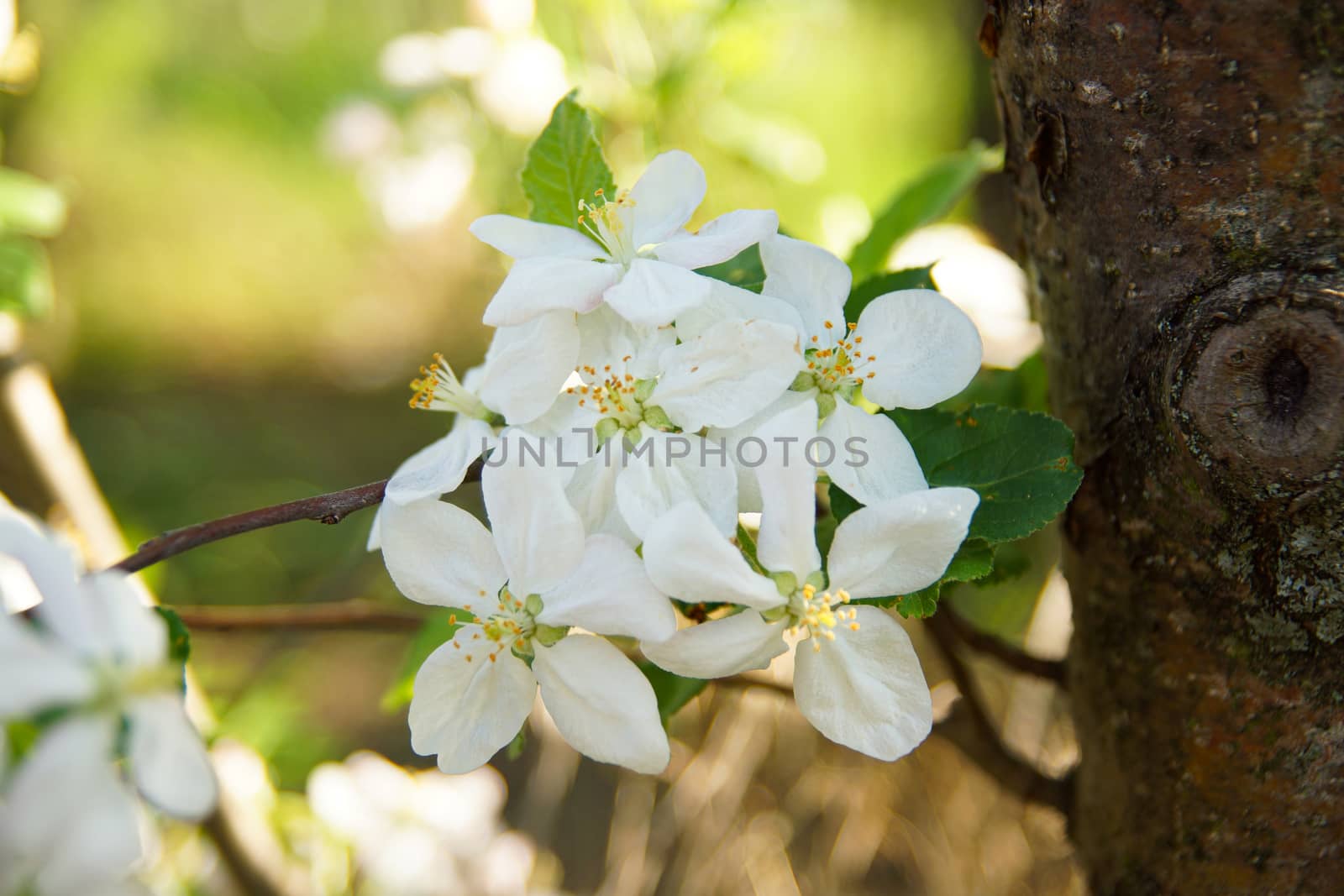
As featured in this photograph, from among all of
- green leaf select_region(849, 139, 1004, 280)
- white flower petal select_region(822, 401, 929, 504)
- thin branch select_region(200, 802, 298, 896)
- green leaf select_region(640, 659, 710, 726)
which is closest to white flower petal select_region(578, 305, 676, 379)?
white flower petal select_region(822, 401, 929, 504)

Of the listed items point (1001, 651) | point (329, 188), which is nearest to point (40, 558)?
point (1001, 651)

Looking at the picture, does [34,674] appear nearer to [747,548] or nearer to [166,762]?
[166,762]

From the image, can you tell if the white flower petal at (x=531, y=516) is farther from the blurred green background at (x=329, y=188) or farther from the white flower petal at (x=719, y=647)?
the blurred green background at (x=329, y=188)

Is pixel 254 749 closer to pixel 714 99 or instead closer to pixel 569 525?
pixel 569 525

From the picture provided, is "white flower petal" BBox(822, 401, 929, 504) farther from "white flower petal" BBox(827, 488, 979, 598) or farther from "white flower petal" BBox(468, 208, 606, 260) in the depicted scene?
"white flower petal" BBox(468, 208, 606, 260)

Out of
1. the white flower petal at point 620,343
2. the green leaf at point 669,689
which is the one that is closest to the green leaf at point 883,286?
the white flower petal at point 620,343

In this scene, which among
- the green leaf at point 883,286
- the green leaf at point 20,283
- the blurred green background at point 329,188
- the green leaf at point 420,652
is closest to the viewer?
the green leaf at point 883,286
